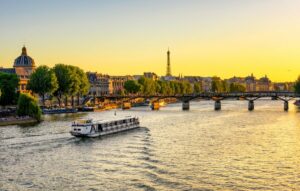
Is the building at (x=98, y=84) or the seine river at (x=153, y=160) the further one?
the building at (x=98, y=84)

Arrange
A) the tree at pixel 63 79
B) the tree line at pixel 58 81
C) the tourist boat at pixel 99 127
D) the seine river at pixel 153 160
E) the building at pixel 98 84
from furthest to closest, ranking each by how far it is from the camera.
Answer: the building at pixel 98 84 → the tree at pixel 63 79 → the tree line at pixel 58 81 → the tourist boat at pixel 99 127 → the seine river at pixel 153 160

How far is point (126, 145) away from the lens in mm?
51125

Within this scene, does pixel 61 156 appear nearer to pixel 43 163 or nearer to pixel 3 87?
pixel 43 163

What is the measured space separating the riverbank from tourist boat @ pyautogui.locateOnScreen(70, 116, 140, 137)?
19472 mm

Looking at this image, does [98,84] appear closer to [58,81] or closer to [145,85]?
[145,85]

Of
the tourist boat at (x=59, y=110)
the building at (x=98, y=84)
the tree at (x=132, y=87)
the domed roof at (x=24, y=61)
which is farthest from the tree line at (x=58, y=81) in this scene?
the building at (x=98, y=84)

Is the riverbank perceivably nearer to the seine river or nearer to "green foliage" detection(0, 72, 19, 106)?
the seine river

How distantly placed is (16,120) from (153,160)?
41875 millimetres

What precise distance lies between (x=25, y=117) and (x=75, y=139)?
26287 mm

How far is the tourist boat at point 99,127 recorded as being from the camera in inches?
2274

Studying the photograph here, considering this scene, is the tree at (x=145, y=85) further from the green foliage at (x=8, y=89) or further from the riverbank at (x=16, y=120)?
the riverbank at (x=16, y=120)

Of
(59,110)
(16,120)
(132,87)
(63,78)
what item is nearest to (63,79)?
(63,78)

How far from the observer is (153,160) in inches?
1634

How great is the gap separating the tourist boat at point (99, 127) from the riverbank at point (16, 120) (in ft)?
63.9
